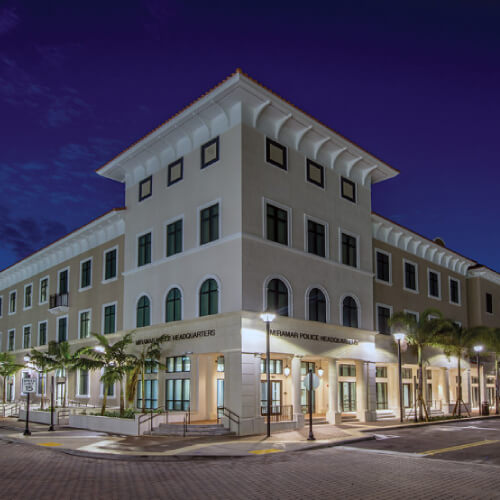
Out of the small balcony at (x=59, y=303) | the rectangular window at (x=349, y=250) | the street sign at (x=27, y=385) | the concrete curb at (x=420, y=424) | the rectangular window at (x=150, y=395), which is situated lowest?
the concrete curb at (x=420, y=424)

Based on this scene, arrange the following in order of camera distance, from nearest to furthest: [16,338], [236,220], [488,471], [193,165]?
[488,471] → [236,220] → [193,165] → [16,338]

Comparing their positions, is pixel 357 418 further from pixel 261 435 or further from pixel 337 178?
pixel 337 178

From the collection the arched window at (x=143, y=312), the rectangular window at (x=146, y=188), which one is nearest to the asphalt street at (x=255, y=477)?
the arched window at (x=143, y=312)

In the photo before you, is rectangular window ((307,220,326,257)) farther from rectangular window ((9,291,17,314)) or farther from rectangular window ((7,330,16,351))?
rectangular window ((9,291,17,314))

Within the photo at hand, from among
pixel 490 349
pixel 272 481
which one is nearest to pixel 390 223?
pixel 490 349

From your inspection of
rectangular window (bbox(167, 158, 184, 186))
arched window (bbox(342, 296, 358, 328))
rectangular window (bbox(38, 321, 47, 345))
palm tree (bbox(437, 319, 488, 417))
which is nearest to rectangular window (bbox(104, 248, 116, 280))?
rectangular window (bbox(167, 158, 184, 186))

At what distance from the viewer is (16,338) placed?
48156 millimetres

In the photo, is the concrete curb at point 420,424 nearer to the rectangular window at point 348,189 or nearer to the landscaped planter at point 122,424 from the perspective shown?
the landscaped planter at point 122,424

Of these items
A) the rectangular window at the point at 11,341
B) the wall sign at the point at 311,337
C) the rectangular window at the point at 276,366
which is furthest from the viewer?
the rectangular window at the point at 11,341

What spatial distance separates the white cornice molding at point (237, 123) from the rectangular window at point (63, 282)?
33.5ft

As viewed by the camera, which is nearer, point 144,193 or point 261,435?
point 261,435

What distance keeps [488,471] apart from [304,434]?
10012 millimetres

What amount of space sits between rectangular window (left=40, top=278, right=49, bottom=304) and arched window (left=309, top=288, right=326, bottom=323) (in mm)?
23601

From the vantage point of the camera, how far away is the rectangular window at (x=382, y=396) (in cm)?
3400
